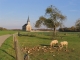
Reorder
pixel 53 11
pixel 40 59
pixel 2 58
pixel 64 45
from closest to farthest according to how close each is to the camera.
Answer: pixel 2 58, pixel 40 59, pixel 64 45, pixel 53 11

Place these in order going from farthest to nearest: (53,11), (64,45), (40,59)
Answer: (53,11) < (64,45) < (40,59)

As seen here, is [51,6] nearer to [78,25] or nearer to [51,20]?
[51,20]

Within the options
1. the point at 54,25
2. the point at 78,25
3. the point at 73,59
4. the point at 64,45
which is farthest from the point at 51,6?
the point at 73,59

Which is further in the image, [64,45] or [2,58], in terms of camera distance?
[64,45]

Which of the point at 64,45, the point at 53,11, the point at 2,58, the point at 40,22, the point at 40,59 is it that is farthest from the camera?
the point at 40,22

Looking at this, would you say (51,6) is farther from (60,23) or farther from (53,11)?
(60,23)

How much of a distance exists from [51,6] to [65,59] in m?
47.4

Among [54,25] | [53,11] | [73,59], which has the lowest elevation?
[73,59]

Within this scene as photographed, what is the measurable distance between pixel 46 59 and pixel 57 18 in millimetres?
46880

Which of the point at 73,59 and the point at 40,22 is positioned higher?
the point at 40,22

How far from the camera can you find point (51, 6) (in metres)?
60.7

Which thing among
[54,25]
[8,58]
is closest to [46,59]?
[8,58]

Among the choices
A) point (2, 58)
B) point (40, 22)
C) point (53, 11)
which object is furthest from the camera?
point (40, 22)

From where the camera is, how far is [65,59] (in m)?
14.5
